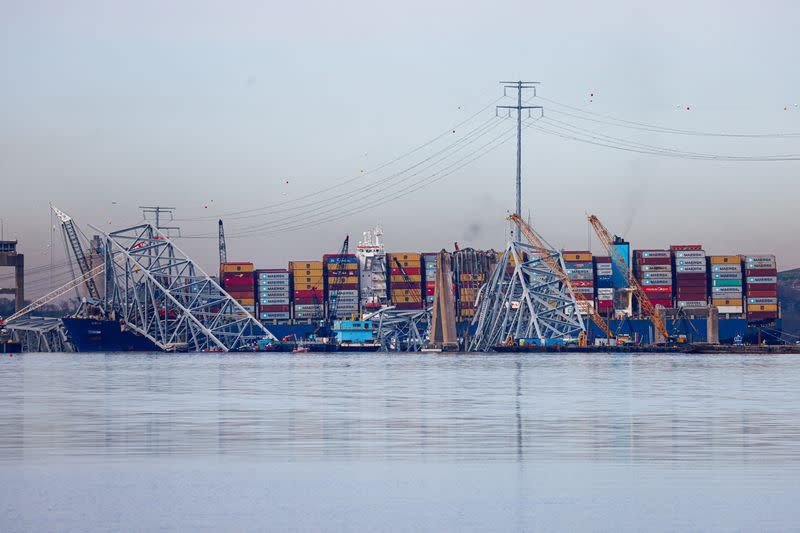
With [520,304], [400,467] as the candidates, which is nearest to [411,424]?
[400,467]

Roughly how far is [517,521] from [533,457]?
792 cm

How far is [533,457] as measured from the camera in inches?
936

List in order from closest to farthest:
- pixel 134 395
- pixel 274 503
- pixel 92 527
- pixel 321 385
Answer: pixel 92 527, pixel 274 503, pixel 134 395, pixel 321 385

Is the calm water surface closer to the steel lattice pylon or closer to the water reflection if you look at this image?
the water reflection

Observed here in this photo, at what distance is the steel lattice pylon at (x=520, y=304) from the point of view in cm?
18475

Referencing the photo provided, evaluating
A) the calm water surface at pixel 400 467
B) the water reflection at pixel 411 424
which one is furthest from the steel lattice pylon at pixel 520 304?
the calm water surface at pixel 400 467

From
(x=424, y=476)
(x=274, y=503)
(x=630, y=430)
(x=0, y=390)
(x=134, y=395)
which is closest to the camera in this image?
(x=274, y=503)

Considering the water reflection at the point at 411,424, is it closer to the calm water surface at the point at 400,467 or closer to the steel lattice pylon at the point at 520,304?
the calm water surface at the point at 400,467

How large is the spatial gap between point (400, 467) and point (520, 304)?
166 meters

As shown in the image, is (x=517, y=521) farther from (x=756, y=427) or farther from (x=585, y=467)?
(x=756, y=427)

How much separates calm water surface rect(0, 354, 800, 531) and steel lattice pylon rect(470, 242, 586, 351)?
142 meters

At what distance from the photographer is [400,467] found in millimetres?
22219

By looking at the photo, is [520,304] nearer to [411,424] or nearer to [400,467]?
[411,424]

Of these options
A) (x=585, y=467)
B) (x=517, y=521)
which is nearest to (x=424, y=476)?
(x=585, y=467)
